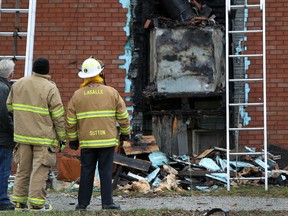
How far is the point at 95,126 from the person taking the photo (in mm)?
6711

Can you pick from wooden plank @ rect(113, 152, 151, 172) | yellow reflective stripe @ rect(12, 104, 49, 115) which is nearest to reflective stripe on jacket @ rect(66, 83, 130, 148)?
yellow reflective stripe @ rect(12, 104, 49, 115)

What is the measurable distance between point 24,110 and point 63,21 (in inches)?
136

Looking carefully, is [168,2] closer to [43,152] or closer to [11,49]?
[11,49]

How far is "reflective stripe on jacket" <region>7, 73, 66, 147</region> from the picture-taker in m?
6.65

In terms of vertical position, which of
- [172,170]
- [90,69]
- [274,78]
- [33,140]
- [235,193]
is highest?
[274,78]

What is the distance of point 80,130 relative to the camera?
6797 mm

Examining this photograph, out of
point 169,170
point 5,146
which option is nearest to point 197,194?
Result: point 169,170

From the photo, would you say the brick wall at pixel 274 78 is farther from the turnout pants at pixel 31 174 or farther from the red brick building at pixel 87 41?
the turnout pants at pixel 31 174

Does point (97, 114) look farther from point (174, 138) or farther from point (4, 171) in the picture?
point (174, 138)

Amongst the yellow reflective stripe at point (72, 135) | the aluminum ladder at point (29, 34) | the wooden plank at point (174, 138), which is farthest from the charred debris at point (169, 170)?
the yellow reflective stripe at point (72, 135)

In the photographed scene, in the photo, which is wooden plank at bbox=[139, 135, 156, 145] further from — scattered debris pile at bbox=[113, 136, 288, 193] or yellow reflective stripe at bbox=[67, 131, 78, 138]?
yellow reflective stripe at bbox=[67, 131, 78, 138]

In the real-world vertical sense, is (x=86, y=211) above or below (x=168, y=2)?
below

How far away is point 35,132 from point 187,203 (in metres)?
2.10

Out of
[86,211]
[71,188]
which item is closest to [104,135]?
[86,211]
